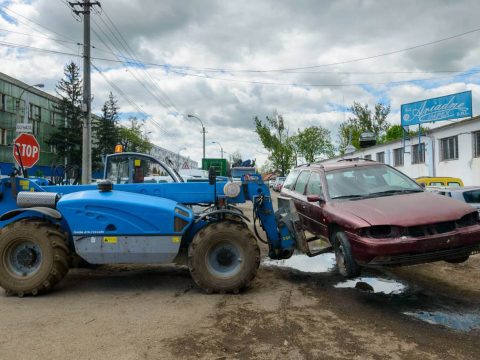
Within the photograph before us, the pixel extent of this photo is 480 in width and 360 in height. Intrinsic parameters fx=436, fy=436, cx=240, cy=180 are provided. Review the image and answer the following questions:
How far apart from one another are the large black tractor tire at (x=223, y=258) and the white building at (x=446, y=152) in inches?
744

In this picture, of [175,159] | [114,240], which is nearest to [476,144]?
[114,240]

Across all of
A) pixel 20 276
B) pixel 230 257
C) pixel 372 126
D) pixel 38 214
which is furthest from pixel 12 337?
→ pixel 372 126

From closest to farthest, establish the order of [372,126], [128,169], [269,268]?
[269,268] → [128,169] → [372,126]

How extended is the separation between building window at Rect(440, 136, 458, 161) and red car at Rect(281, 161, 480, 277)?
2099 cm

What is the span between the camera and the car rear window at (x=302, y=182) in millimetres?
8064

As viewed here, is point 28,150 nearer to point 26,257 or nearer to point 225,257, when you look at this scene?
point 26,257

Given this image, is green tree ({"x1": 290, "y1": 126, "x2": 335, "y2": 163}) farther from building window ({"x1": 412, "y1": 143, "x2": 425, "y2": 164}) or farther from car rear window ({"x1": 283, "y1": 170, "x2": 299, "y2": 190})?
car rear window ({"x1": 283, "y1": 170, "x2": 299, "y2": 190})

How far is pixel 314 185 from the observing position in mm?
7449

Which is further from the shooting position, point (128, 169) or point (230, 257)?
point (128, 169)

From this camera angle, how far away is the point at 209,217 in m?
6.47

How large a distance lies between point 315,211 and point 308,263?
1.56m

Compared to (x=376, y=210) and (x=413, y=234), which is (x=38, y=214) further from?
(x=413, y=234)

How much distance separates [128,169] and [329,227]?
413 centimetres

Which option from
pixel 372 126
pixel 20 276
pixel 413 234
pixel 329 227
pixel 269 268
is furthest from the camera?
pixel 372 126
